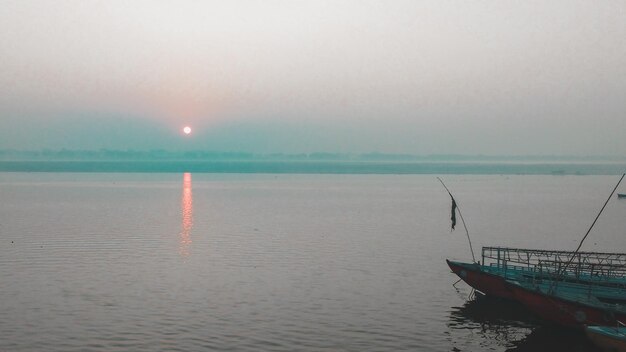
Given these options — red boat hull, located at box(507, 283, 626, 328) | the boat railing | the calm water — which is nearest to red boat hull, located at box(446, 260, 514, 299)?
the calm water

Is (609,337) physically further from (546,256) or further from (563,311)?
(546,256)

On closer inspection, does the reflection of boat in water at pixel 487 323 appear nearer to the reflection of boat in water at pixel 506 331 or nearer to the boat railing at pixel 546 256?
the reflection of boat in water at pixel 506 331

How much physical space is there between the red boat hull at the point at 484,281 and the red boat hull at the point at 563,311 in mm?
2661

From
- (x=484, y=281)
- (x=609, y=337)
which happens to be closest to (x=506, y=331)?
(x=484, y=281)

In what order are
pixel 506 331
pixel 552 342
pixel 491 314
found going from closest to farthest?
pixel 552 342, pixel 506 331, pixel 491 314

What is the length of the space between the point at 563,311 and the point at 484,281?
6.11 meters

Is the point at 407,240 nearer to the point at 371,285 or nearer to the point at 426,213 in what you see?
the point at 371,285

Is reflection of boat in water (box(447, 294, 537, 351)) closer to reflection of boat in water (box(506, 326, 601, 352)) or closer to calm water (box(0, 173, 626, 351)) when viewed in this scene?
calm water (box(0, 173, 626, 351))

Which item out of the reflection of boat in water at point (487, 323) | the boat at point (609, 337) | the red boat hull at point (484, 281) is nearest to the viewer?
the boat at point (609, 337)

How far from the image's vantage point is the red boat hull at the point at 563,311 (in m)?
26.8

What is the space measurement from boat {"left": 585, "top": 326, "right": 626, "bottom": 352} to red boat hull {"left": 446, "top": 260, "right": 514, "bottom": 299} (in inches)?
325

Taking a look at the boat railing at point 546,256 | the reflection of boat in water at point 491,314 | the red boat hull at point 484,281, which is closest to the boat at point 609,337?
the boat railing at point 546,256

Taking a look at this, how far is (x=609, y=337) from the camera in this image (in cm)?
2275

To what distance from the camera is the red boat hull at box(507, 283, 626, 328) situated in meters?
26.8
